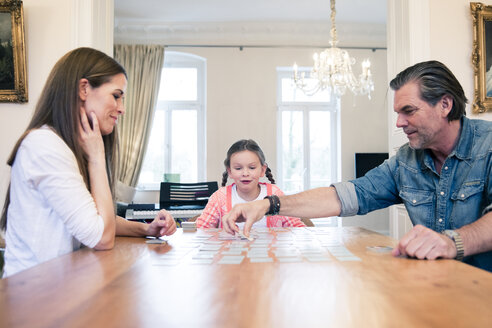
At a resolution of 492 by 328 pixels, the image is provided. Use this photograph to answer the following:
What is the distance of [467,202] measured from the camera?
1.50 metres

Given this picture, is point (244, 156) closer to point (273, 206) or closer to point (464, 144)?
point (273, 206)

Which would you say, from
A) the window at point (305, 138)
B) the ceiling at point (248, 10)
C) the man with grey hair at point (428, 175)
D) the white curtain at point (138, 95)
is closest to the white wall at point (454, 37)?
the man with grey hair at point (428, 175)

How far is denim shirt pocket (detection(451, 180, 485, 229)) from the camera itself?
4.88ft

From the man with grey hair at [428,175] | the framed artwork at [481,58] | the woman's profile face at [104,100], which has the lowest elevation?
the man with grey hair at [428,175]

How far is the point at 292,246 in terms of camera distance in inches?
47.4

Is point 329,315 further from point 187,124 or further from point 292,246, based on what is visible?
point 187,124

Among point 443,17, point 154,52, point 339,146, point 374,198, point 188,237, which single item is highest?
point 154,52

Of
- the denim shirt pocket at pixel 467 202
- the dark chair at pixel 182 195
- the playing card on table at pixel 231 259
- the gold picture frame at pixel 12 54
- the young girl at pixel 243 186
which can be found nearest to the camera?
the playing card on table at pixel 231 259

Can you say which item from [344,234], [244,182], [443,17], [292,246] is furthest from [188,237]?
[443,17]

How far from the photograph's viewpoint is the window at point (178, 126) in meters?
6.78

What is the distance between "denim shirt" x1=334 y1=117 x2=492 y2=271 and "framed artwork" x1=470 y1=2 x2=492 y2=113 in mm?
1505

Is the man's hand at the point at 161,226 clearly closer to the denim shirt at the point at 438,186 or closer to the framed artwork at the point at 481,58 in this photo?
the denim shirt at the point at 438,186

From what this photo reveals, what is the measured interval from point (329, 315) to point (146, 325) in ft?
0.84

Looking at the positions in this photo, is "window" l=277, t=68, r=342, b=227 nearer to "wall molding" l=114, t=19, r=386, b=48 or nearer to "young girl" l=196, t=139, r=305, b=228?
"wall molding" l=114, t=19, r=386, b=48
